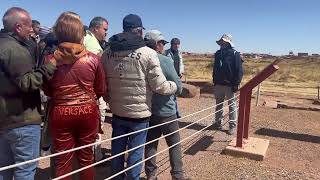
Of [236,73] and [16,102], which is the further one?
[236,73]

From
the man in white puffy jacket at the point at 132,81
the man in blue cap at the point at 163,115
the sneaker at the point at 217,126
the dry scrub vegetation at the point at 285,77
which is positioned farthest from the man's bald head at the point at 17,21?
the sneaker at the point at 217,126

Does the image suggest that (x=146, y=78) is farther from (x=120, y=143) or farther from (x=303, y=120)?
(x=303, y=120)

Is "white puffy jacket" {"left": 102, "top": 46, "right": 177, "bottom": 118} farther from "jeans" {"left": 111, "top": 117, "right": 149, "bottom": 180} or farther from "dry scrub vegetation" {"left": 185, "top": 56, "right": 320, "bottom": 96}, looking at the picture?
"dry scrub vegetation" {"left": 185, "top": 56, "right": 320, "bottom": 96}

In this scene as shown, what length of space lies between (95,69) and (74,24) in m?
0.43

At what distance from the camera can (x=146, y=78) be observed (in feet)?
13.1

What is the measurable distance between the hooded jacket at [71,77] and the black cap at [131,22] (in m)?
0.64

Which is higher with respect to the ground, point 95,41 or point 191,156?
point 95,41

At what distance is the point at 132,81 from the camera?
12.9 feet

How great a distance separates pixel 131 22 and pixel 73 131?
1189 mm

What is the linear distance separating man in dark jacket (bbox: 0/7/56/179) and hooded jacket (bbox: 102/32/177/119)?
0.73m

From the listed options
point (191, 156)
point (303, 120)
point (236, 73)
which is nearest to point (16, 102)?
point (191, 156)

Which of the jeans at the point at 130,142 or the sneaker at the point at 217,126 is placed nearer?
the jeans at the point at 130,142

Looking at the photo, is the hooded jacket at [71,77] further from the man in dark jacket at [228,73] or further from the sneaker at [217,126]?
the sneaker at [217,126]

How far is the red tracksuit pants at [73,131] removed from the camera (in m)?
3.45
